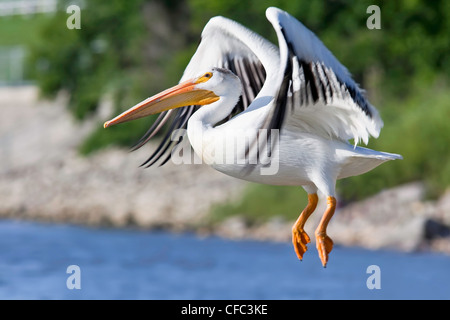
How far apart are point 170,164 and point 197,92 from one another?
21383 mm

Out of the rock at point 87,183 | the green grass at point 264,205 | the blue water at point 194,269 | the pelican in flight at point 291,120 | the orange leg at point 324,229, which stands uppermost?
the rock at point 87,183

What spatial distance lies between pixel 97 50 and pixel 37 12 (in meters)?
12.0

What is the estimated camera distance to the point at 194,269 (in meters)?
19.9

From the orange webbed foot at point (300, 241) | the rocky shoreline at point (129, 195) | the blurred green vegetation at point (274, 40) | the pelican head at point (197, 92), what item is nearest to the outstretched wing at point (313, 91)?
the pelican head at point (197, 92)

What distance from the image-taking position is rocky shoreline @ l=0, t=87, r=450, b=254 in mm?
19984

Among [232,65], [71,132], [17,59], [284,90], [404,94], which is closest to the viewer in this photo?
[284,90]

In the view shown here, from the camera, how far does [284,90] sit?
17.3ft

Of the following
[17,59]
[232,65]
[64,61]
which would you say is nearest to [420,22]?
[64,61]

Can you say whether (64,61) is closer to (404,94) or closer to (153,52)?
(153,52)

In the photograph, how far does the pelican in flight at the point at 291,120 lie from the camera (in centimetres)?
534

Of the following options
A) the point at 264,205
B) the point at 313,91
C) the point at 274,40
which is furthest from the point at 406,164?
the point at 313,91

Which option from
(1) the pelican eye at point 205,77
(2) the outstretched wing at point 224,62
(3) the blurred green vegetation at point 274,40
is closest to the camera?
(1) the pelican eye at point 205,77

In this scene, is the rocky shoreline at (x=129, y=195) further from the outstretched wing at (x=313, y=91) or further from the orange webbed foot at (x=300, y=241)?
the outstretched wing at (x=313, y=91)

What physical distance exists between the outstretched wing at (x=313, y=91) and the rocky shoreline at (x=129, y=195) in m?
13.5
